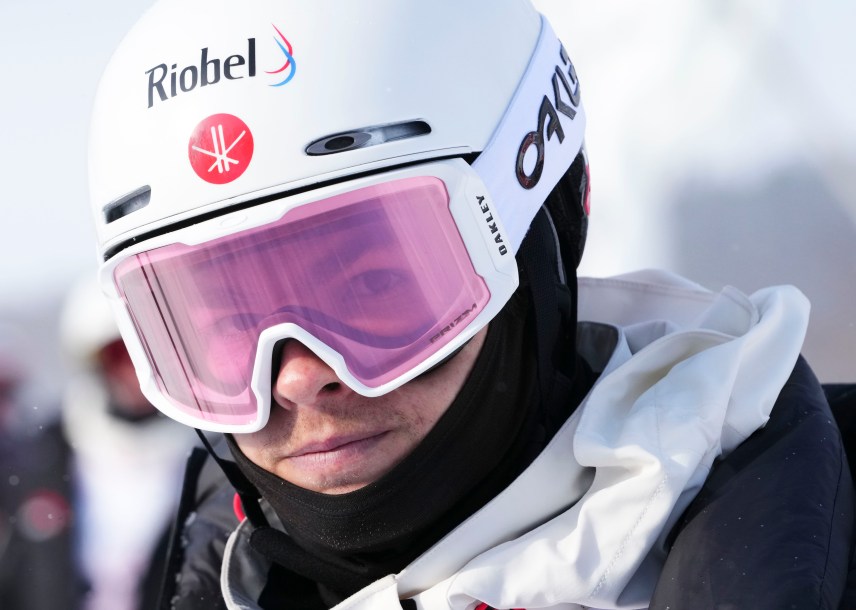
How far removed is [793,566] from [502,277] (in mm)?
709

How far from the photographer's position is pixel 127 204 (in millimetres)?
1989

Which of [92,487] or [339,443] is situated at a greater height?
[339,443]

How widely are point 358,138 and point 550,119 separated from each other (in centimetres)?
52

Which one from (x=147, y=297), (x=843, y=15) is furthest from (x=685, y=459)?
(x=843, y=15)

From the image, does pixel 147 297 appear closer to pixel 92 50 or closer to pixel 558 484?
pixel 558 484

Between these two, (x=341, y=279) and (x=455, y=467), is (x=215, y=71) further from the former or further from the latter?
(x=455, y=467)

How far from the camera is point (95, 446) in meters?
3.76

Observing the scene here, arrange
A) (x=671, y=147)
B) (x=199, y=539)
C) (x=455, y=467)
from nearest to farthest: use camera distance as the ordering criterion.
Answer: (x=455, y=467), (x=199, y=539), (x=671, y=147)

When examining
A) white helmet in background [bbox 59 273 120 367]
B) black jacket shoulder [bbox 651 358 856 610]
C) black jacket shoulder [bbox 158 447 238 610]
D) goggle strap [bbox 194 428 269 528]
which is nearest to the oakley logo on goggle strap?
goggle strap [bbox 194 428 269 528]

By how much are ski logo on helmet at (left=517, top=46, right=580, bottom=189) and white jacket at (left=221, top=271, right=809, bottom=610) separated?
0.43m

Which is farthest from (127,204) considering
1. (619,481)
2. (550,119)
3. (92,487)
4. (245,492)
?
(92,487)

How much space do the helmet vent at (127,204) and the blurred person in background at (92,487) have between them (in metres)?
1.39

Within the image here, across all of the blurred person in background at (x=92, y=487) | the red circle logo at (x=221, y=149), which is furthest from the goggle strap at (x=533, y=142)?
the blurred person in background at (x=92, y=487)

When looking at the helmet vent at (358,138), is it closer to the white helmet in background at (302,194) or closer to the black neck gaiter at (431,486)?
the white helmet in background at (302,194)
